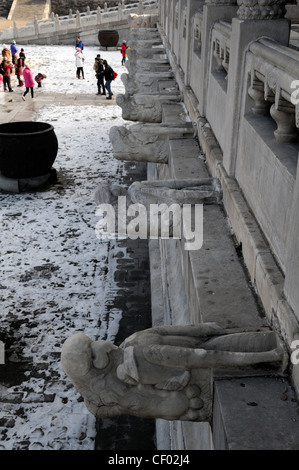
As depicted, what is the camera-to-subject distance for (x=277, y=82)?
2.78 metres

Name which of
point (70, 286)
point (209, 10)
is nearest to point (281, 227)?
point (209, 10)

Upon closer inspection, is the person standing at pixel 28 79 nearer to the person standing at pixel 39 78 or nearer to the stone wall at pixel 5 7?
the person standing at pixel 39 78

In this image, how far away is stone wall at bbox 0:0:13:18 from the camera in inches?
1545

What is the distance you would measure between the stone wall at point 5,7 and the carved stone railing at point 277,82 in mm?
40766

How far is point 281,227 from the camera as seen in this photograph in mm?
2748

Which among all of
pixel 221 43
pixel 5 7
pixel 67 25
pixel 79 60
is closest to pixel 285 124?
pixel 221 43

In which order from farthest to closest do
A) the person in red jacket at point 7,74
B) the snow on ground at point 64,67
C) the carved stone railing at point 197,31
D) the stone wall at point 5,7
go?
the stone wall at point 5,7 → the snow on ground at point 64,67 → the person in red jacket at point 7,74 → the carved stone railing at point 197,31

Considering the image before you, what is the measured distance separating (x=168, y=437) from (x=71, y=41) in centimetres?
3184

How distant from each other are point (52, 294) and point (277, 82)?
457 centimetres

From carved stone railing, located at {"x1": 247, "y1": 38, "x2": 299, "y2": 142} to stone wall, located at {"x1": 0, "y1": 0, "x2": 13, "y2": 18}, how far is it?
1605 inches

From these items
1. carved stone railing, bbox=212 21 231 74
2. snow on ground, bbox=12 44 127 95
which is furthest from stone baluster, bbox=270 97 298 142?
snow on ground, bbox=12 44 127 95

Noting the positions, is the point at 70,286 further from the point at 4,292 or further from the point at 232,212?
the point at 232,212

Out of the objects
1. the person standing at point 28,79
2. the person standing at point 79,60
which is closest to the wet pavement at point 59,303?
the person standing at point 28,79

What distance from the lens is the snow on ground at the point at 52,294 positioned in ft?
15.0
